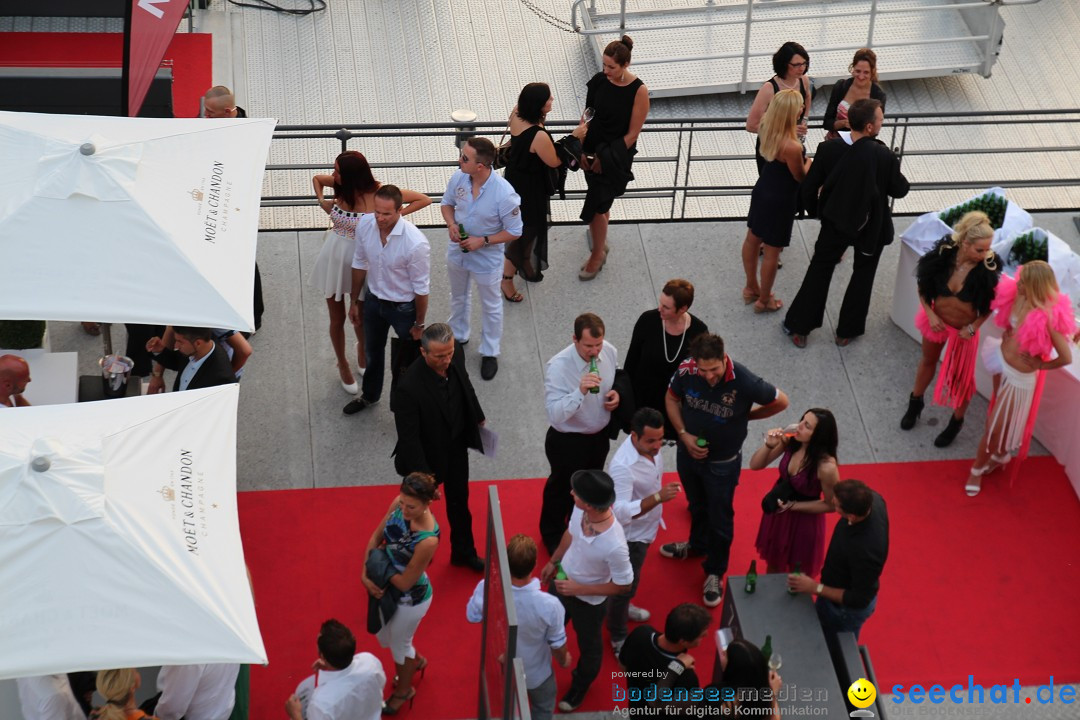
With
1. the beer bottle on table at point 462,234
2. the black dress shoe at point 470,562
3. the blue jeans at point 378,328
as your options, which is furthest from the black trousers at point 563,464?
the beer bottle on table at point 462,234

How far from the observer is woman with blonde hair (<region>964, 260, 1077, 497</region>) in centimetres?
817

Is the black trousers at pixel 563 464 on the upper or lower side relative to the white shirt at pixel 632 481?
lower

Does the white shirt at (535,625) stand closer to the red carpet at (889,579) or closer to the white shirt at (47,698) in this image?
the red carpet at (889,579)

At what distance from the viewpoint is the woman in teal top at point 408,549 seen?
660 centimetres

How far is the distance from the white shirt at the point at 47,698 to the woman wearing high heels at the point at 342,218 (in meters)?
3.48

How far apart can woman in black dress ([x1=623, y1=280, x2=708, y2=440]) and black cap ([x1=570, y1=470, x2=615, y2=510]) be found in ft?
4.41

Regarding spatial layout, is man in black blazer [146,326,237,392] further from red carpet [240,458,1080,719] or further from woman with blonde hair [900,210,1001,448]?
woman with blonde hair [900,210,1001,448]

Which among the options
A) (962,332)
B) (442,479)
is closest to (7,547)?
(442,479)

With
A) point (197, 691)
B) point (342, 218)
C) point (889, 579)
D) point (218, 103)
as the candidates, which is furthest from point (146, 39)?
point (889, 579)

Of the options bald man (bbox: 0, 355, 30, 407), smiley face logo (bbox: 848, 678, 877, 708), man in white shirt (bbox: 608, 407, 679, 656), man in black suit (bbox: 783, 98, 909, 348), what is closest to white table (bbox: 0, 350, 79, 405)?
bald man (bbox: 0, 355, 30, 407)

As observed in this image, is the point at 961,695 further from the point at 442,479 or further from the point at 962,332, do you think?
the point at 442,479

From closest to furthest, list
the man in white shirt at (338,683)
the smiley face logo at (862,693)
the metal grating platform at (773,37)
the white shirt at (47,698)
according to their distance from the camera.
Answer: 1. the white shirt at (47,698)
2. the man in white shirt at (338,683)
3. the smiley face logo at (862,693)
4. the metal grating platform at (773,37)

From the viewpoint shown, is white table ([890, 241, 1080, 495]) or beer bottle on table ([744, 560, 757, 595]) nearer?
beer bottle on table ([744, 560, 757, 595])

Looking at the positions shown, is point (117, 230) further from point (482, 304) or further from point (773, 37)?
point (773, 37)
